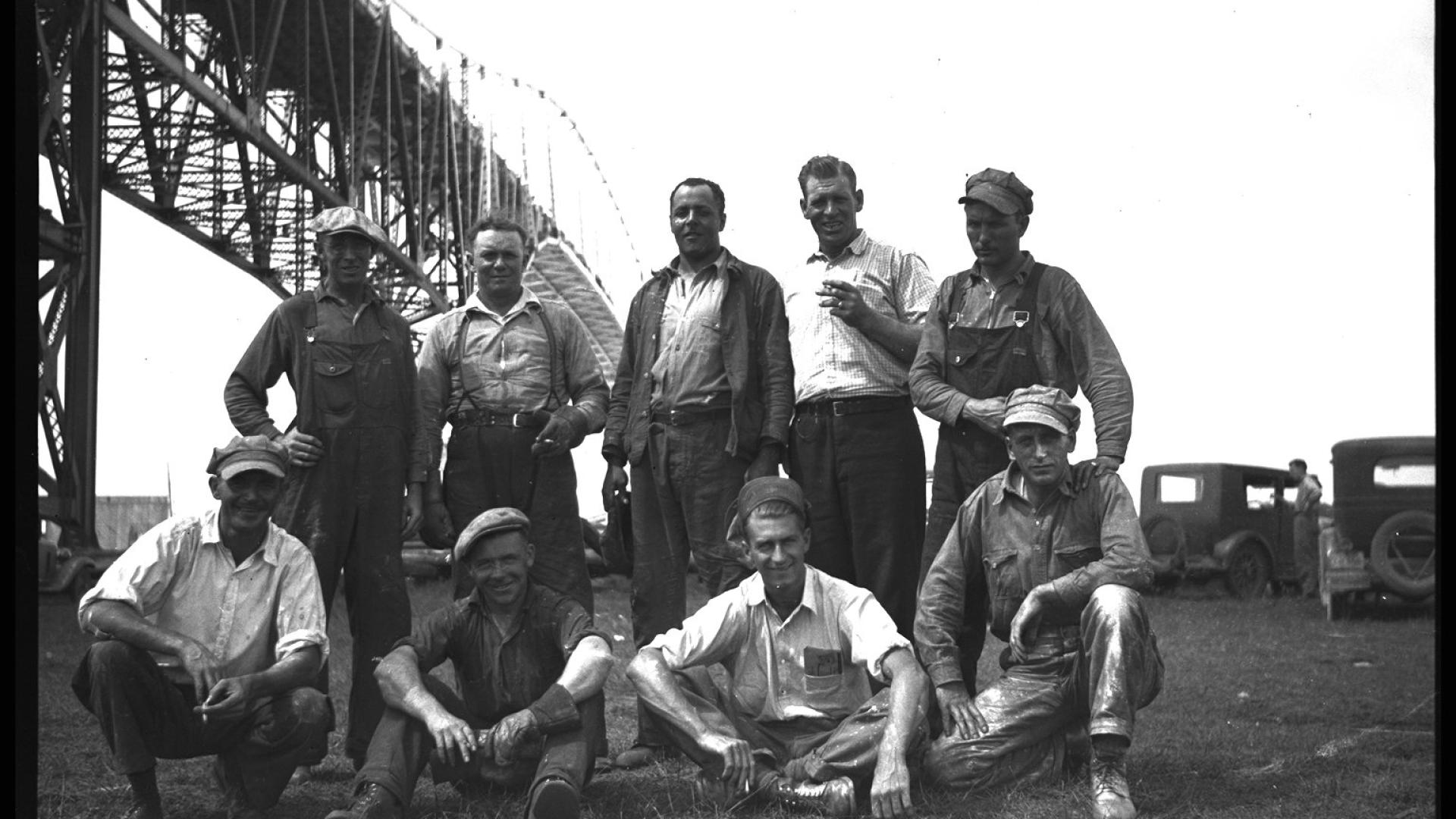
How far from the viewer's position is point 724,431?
16.8ft

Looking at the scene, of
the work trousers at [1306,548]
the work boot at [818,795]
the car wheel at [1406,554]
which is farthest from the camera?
the work trousers at [1306,548]

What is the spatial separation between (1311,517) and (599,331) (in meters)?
10.2

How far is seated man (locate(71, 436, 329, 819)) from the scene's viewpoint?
416 cm

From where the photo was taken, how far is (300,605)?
14.5 ft

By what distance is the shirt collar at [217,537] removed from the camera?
4.44 meters

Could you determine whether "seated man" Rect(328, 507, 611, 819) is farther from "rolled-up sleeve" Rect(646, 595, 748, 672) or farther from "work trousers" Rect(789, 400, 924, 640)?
"work trousers" Rect(789, 400, 924, 640)

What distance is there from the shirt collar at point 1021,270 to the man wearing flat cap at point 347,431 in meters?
2.15

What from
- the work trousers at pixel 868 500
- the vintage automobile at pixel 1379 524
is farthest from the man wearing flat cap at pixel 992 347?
the vintage automobile at pixel 1379 524

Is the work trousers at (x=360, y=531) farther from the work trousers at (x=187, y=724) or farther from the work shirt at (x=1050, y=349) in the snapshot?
the work shirt at (x=1050, y=349)

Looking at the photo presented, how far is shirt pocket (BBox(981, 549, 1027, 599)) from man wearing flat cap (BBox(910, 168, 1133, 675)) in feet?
1.05


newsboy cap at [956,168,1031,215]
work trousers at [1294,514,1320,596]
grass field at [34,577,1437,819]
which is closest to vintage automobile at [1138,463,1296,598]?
work trousers at [1294,514,1320,596]

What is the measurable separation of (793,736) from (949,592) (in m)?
0.71

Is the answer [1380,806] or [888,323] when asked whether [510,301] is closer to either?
[888,323]

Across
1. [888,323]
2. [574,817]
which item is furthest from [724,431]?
[574,817]
